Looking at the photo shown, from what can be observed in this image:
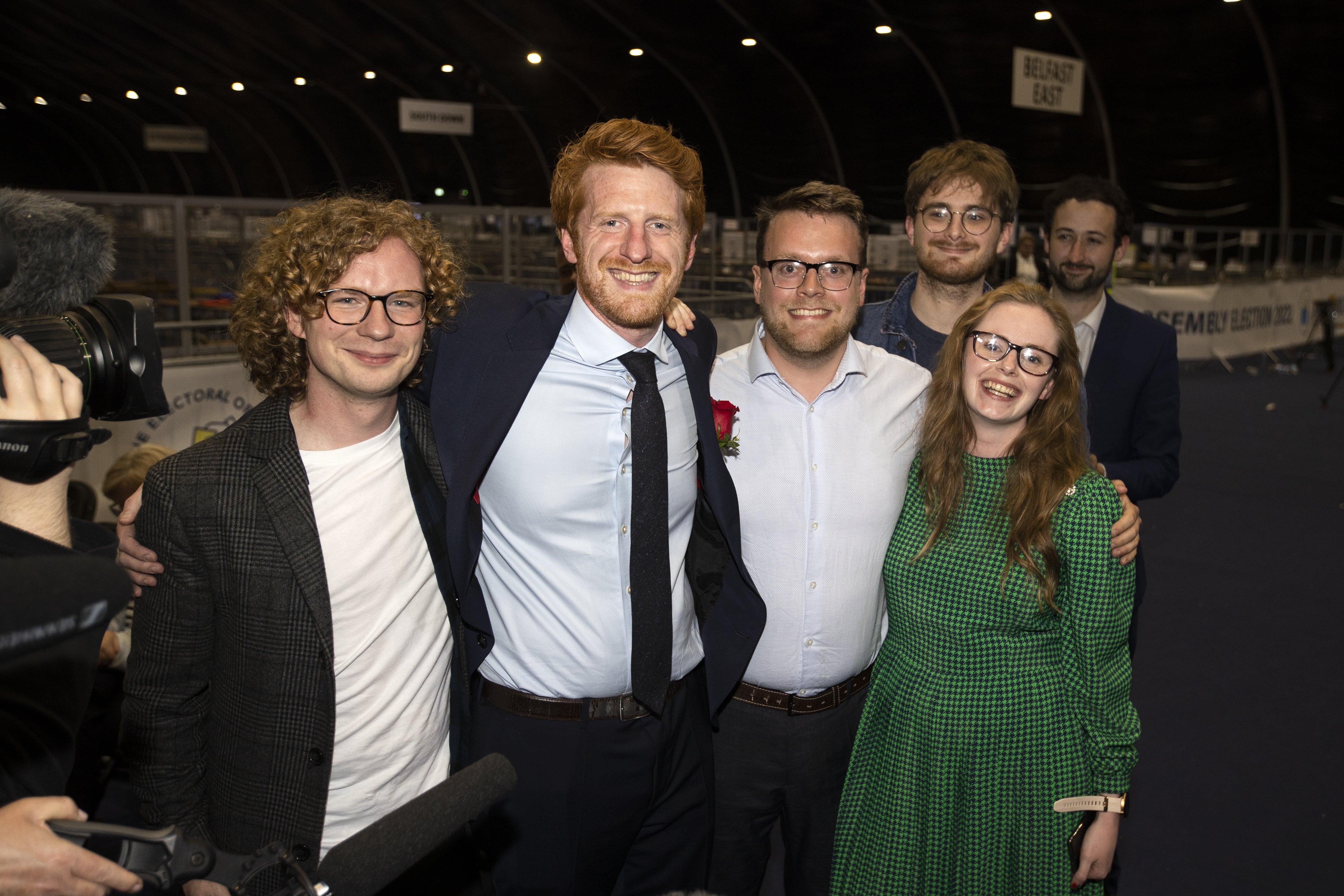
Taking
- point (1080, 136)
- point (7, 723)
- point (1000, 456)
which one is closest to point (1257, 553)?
point (1000, 456)

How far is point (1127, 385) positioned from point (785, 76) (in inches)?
550

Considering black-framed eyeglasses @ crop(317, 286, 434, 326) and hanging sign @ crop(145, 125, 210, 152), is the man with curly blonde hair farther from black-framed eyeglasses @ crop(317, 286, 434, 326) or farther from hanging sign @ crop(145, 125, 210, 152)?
hanging sign @ crop(145, 125, 210, 152)

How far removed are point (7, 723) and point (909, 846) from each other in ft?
6.37

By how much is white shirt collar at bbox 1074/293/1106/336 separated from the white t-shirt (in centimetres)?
255

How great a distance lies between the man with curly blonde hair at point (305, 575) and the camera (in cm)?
176

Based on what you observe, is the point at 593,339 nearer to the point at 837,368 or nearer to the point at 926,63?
the point at 837,368

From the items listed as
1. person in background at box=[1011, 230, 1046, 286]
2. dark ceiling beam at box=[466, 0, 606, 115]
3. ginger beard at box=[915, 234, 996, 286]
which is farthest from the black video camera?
dark ceiling beam at box=[466, 0, 606, 115]

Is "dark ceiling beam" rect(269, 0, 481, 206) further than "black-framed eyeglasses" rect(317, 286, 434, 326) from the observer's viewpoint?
Yes

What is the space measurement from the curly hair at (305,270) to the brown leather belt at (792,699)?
120 cm

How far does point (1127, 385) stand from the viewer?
315 cm

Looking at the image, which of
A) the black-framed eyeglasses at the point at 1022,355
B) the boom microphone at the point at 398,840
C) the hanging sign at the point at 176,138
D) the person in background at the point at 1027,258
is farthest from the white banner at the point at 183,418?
the hanging sign at the point at 176,138

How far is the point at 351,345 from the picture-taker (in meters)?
1.80

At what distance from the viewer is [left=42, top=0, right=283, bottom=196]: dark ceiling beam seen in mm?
14328

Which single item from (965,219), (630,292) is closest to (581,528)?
(630,292)
